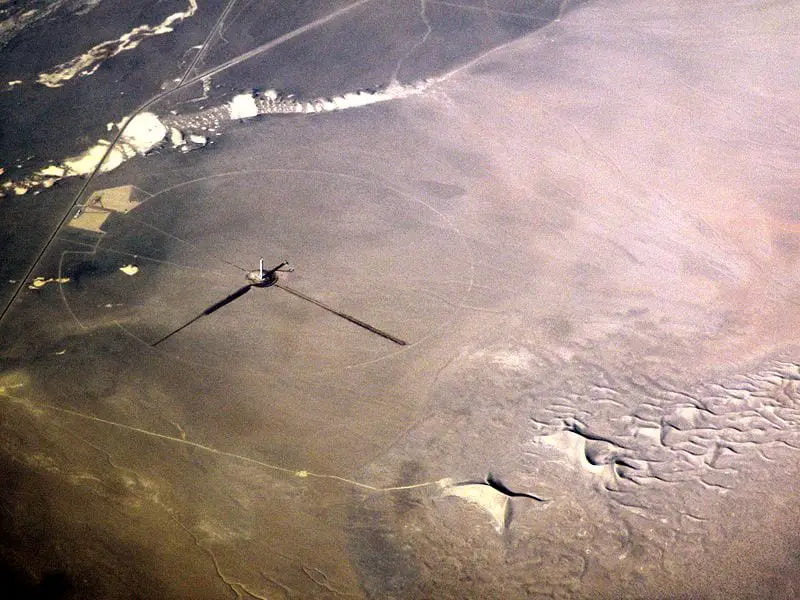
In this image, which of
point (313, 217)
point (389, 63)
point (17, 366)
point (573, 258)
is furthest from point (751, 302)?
point (17, 366)

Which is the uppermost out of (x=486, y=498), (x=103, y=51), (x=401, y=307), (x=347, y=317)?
(x=103, y=51)

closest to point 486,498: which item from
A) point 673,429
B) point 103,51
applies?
point 673,429

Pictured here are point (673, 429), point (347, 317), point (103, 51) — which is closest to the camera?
point (673, 429)

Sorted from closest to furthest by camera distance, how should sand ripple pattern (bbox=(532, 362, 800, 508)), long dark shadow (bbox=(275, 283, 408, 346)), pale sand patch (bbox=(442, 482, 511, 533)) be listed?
pale sand patch (bbox=(442, 482, 511, 533))
sand ripple pattern (bbox=(532, 362, 800, 508))
long dark shadow (bbox=(275, 283, 408, 346))

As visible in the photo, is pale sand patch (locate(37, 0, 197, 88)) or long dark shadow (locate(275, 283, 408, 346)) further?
pale sand patch (locate(37, 0, 197, 88))

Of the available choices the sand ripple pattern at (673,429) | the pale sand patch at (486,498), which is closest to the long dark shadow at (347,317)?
the sand ripple pattern at (673,429)

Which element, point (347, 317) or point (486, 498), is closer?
point (486, 498)

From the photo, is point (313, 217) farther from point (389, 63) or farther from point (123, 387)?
point (389, 63)

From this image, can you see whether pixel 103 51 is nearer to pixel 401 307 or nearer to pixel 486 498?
pixel 401 307

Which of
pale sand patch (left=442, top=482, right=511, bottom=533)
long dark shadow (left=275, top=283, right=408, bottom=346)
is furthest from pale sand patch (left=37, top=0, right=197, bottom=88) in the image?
pale sand patch (left=442, top=482, right=511, bottom=533)

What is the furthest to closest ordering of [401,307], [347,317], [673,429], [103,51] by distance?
[103,51] < [401,307] < [347,317] < [673,429]

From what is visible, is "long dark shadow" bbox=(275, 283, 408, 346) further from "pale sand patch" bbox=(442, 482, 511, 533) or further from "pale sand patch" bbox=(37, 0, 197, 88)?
"pale sand patch" bbox=(37, 0, 197, 88)

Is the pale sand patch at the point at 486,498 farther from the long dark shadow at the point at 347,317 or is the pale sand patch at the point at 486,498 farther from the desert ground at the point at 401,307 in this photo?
the long dark shadow at the point at 347,317
